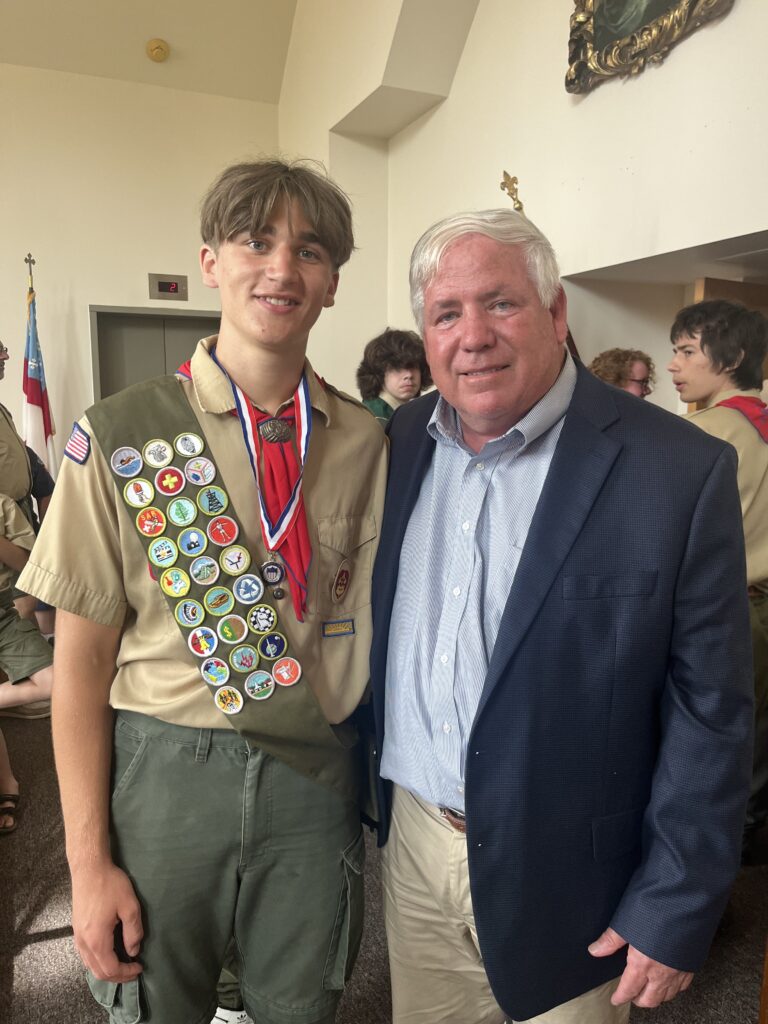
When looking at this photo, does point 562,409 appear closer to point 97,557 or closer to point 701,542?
point 701,542

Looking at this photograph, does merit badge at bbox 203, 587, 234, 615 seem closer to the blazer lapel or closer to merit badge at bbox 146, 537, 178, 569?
merit badge at bbox 146, 537, 178, 569

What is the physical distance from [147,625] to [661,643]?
763 millimetres

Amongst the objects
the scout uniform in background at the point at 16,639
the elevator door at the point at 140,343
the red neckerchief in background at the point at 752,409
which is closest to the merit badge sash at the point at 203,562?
the red neckerchief in background at the point at 752,409

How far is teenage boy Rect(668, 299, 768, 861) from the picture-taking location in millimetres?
1931

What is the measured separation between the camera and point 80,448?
103 centimetres

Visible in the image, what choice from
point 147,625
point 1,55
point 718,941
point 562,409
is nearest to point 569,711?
point 562,409

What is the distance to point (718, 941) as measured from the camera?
2.01m

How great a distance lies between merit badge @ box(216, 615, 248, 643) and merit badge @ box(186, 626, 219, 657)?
1cm

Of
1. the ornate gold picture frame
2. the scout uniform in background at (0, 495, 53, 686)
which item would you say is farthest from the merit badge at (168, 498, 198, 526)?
the ornate gold picture frame

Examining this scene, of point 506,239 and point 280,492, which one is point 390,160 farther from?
point 280,492

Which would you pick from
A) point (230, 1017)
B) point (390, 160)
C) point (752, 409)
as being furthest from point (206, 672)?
point (390, 160)

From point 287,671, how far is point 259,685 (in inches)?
1.9

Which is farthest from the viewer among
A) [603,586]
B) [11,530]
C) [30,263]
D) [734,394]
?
[30,263]

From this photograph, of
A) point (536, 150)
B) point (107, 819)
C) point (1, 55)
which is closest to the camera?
point (107, 819)
